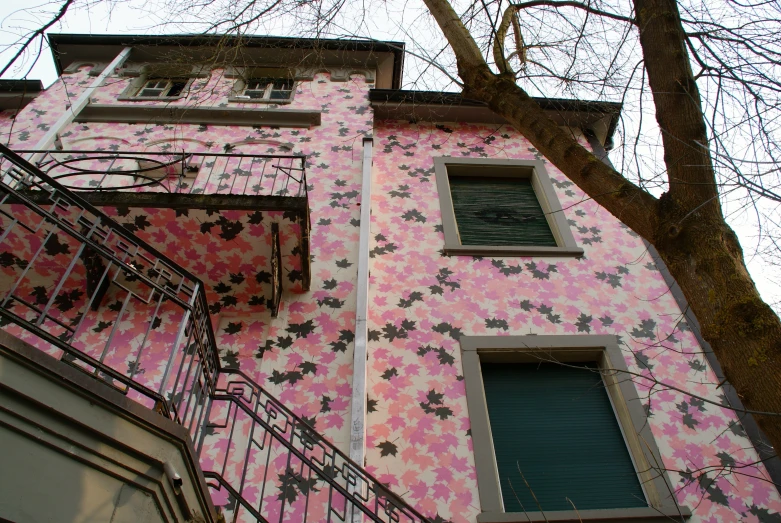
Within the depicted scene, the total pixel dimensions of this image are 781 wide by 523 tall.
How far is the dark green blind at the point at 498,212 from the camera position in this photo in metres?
8.34

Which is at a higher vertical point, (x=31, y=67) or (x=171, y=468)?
(x=31, y=67)

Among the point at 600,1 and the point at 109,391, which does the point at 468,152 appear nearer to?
the point at 600,1

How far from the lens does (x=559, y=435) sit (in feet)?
19.3

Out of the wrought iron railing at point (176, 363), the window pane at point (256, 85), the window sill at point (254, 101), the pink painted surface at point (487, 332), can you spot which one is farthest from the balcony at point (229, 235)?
the window pane at point (256, 85)

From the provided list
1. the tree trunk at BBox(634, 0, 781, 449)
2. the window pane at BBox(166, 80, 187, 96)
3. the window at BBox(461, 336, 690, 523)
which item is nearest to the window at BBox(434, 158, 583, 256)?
the window at BBox(461, 336, 690, 523)

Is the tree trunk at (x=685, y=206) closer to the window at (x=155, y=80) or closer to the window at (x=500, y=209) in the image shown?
the window at (x=500, y=209)

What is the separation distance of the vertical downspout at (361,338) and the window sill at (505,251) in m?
1.19

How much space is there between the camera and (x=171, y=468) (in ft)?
11.1

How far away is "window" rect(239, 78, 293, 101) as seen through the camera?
36.2 feet

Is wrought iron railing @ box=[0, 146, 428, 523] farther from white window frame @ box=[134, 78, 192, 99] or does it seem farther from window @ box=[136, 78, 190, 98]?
window @ box=[136, 78, 190, 98]

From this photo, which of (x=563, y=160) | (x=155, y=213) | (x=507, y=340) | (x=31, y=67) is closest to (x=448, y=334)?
(x=507, y=340)

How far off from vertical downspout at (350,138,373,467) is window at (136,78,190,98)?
500 centimetres

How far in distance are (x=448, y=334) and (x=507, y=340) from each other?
671 millimetres

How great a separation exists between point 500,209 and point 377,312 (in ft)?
10.1
